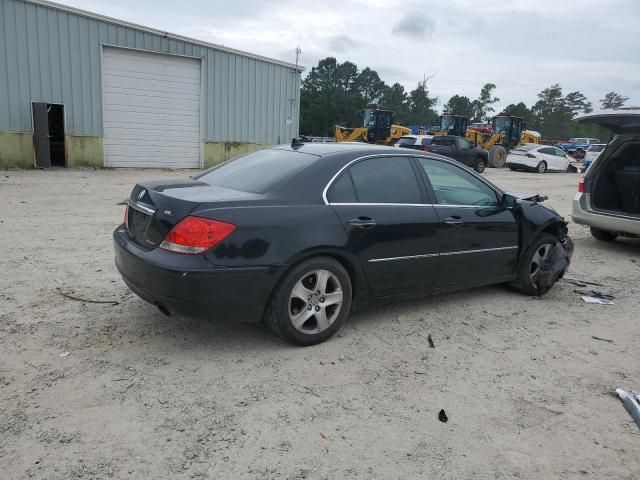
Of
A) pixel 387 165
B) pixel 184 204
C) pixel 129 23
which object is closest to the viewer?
pixel 184 204

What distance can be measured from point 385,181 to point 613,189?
5.74 metres

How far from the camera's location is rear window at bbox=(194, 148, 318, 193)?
411cm

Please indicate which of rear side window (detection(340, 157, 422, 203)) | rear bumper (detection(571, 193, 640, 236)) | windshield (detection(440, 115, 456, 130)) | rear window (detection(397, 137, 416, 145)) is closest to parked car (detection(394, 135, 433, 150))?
rear window (detection(397, 137, 416, 145))

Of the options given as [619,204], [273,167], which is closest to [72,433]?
[273,167]

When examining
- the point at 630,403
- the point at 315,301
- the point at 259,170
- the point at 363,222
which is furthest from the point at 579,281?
the point at 259,170

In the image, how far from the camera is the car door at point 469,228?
4723 millimetres

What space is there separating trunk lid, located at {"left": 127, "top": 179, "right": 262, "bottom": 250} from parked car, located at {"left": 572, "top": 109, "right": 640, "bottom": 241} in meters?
5.94

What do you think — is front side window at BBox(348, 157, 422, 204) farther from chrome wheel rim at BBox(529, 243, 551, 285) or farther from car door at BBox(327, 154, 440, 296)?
chrome wheel rim at BBox(529, 243, 551, 285)

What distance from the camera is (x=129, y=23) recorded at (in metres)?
17.6

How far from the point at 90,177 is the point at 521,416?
1489 centimetres

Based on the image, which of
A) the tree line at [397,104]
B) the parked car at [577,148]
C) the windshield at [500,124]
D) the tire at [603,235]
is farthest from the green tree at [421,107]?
the tire at [603,235]

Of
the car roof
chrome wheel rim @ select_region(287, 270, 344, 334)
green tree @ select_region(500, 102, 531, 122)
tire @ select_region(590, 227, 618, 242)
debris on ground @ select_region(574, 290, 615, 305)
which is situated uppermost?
green tree @ select_region(500, 102, 531, 122)

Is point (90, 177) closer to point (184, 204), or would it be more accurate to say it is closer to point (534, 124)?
point (184, 204)

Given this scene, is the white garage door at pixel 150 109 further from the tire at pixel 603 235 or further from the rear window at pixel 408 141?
the tire at pixel 603 235
